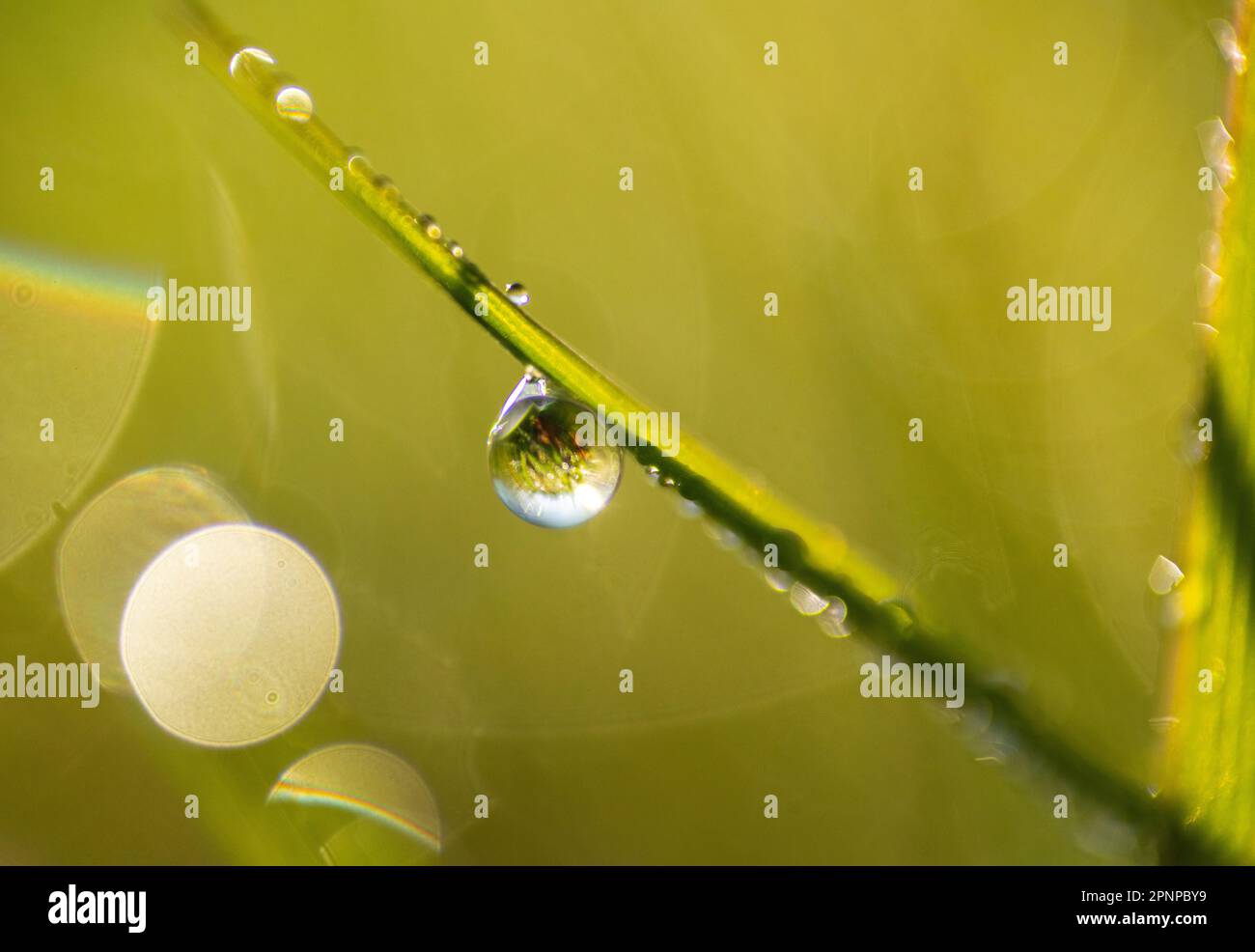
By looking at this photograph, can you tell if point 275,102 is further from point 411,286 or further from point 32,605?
point 32,605

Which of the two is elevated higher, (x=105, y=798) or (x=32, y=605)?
(x=32, y=605)

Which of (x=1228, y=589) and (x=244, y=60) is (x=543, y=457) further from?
(x=1228, y=589)

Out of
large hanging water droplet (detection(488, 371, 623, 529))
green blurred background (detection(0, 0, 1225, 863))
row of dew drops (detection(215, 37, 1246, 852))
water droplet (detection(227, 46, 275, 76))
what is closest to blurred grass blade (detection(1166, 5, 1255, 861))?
row of dew drops (detection(215, 37, 1246, 852))

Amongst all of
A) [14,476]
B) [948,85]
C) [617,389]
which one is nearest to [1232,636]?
[617,389]

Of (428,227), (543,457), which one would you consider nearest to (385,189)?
(428,227)

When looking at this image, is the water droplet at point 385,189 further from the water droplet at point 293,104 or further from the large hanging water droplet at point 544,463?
the large hanging water droplet at point 544,463

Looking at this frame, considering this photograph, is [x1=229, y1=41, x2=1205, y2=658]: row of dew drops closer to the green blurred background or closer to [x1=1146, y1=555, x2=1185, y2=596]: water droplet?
[x1=1146, y1=555, x2=1185, y2=596]: water droplet

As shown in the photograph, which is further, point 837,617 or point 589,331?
point 589,331
